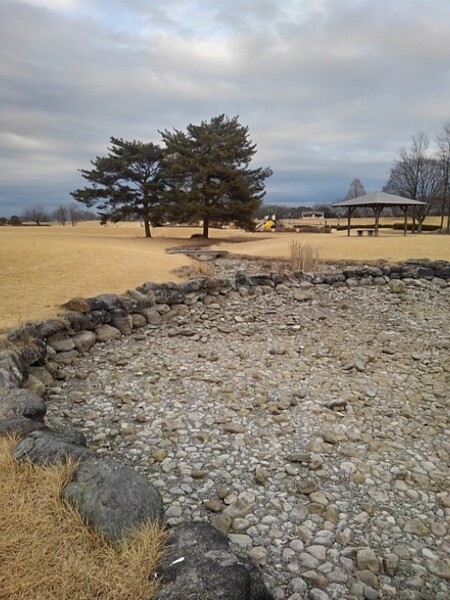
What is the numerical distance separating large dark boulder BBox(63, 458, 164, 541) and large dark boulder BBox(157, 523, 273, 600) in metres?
0.19

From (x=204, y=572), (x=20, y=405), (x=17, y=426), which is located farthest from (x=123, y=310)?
(x=204, y=572)

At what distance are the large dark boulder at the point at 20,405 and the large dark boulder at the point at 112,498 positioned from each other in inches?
38.3

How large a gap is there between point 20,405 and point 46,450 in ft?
2.64

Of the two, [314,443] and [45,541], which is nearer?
[45,541]

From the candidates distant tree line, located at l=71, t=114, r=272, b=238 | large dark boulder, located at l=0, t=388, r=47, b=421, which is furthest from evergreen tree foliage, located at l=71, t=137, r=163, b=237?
large dark boulder, located at l=0, t=388, r=47, b=421

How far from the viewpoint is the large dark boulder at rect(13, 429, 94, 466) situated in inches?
85.9

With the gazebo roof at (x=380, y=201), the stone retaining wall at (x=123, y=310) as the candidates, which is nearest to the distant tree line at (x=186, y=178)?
the gazebo roof at (x=380, y=201)

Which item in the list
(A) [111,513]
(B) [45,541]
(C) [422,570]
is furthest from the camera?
(C) [422,570]

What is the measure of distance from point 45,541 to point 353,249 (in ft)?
42.5

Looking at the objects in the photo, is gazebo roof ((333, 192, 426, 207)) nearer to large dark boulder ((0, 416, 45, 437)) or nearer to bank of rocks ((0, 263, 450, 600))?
bank of rocks ((0, 263, 450, 600))

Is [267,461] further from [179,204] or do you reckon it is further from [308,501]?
[179,204]

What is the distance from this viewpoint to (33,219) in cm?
3953

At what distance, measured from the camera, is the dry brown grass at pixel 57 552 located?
4.98 feet

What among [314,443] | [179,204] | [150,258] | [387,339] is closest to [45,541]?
[314,443]
